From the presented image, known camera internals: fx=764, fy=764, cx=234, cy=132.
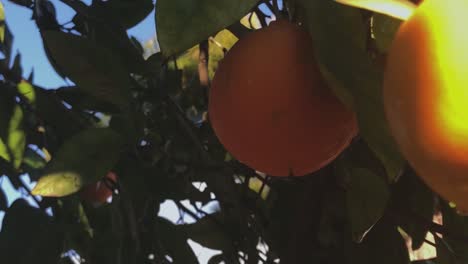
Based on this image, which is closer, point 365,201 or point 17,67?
point 365,201

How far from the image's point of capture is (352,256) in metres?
0.75

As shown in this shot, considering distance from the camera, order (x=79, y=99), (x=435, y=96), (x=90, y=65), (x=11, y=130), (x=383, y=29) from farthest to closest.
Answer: (x=79, y=99)
(x=11, y=130)
(x=90, y=65)
(x=383, y=29)
(x=435, y=96)

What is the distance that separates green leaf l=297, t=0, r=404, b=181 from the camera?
1.51 feet

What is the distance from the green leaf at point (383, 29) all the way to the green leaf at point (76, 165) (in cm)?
30

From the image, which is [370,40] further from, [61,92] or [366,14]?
[61,92]

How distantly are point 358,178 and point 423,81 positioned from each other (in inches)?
10.1

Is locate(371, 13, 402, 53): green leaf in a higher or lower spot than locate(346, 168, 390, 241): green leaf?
higher

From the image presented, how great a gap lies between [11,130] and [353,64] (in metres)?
0.49

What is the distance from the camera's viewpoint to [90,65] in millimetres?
711

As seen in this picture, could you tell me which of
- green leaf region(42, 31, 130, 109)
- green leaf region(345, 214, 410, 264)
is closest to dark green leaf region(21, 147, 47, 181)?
green leaf region(42, 31, 130, 109)

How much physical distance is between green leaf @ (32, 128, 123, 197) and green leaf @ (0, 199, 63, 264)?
0.17m

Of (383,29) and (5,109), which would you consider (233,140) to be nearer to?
(383,29)

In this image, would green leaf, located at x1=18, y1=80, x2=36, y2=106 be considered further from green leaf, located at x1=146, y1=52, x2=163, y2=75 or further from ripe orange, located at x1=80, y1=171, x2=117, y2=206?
ripe orange, located at x1=80, y1=171, x2=117, y2=206

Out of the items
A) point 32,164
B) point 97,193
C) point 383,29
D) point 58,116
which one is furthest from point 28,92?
point 383,29
